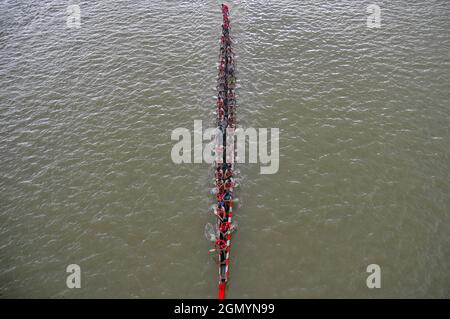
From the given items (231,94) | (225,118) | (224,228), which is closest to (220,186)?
(224,228)

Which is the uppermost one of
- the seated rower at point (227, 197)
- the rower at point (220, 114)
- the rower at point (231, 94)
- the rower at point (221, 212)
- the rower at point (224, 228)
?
the rower at point (231, 94)

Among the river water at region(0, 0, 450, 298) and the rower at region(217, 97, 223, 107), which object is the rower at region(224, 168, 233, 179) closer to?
the river water at region(0, 0, 450, 298)

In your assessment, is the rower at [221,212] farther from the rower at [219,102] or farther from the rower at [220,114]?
the rower at [219,102]

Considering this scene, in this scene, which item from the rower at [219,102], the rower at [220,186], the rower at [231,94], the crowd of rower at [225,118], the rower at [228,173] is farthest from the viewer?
the rower at [231,94]

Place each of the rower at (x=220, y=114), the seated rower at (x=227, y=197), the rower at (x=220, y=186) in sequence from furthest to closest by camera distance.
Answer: the rower at (x=220, y=114) → the rower at (x=220, y=186) → the seated rower at (x=227, y=197)

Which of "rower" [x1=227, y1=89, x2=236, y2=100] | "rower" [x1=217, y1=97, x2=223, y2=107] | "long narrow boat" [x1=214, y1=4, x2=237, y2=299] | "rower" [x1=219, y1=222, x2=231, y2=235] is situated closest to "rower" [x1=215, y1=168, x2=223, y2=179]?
"long narrow boat" [x1=214, y1=4, x2=237, y2=299]

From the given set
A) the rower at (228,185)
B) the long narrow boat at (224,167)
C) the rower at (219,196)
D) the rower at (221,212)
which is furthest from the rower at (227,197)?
the rower at (221,212)

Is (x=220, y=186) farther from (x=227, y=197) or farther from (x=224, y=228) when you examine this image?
(x=224, y=228)

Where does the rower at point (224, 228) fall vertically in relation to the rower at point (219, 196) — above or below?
below

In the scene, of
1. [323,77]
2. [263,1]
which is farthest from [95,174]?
[263,1]
